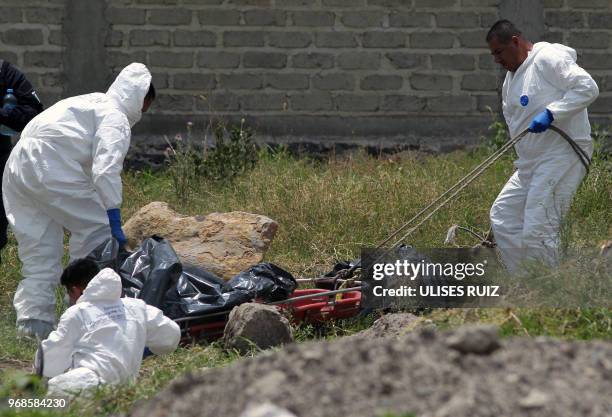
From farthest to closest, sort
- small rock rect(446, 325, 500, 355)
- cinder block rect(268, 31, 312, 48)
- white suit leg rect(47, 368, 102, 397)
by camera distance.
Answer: cinder block rect(268, 31, 312, 48) → white suit leg rect(47, 368, 102, 397) → small rock rect(446, 325, 500, 355)

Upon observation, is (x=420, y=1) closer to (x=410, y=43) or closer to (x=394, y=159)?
(x=410, y=43)

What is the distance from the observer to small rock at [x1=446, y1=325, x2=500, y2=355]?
380cm

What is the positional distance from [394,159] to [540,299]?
16.0ft

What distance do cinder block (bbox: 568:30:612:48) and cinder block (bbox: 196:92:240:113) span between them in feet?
10.6

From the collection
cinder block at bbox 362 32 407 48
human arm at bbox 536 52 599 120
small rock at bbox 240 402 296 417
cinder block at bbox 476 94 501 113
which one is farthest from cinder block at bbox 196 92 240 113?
small rock at bbox 240 402 296 417

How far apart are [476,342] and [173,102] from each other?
7232 mm

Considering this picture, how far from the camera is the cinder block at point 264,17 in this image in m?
10.6

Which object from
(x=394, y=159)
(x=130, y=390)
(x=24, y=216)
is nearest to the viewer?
(x=130, y=390)

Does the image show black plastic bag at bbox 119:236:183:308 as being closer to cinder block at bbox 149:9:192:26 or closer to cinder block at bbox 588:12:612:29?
cinder block at bbox 149:9:192:26

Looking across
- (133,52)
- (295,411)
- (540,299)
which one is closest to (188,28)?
(133,52)

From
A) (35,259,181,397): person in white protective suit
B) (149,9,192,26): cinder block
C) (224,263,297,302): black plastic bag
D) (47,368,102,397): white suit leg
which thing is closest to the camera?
(47,368,102,397): white suit leg

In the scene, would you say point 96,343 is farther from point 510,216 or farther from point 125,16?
point 125,16

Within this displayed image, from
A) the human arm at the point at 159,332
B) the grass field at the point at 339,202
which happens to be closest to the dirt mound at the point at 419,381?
the human arm at the point at 159,332

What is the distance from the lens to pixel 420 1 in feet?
34.9
